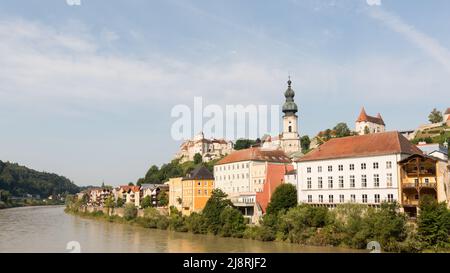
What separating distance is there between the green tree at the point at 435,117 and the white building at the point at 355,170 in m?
45.7

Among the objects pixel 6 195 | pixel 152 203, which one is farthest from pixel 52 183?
pixel 152 203

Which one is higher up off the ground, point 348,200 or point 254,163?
point 254,163

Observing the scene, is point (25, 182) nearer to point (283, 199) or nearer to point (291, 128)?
point (291, 128)

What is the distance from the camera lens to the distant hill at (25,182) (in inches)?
5969

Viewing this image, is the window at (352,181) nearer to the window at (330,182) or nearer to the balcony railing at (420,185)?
the window at (330,182)

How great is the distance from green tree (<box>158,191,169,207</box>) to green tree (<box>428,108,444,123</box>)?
46.2 meters

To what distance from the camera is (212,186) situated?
57.8m

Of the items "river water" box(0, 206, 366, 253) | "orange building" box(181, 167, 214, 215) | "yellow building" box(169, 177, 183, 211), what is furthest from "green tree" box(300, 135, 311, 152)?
"river water" box(0, 206, 366, 253)

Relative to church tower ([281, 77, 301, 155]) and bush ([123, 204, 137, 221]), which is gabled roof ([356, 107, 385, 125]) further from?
bush ([123, 204, 137, 221])

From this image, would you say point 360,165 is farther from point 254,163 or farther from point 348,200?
point 254,163

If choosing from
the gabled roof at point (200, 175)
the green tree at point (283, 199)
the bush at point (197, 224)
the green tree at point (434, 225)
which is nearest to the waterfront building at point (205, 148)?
the gabled roof at point (200, 175)

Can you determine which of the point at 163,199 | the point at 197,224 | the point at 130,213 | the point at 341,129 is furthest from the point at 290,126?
the point at 197,224

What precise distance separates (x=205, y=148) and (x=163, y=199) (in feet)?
150
